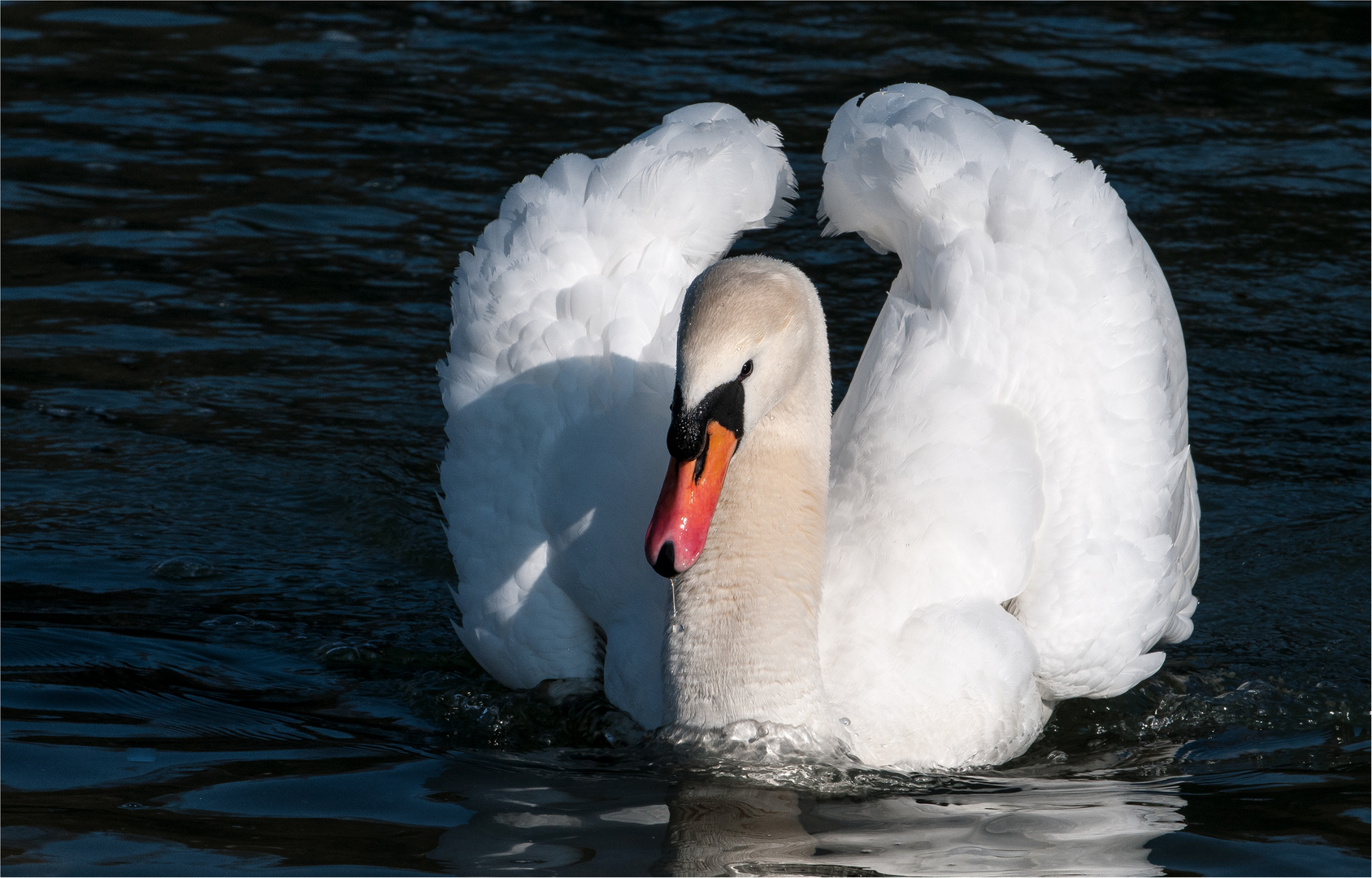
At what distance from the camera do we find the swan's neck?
183 inches

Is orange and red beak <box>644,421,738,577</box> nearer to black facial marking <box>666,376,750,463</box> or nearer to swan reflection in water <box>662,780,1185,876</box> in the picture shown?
black facial marking <box>666,376,750,463</box>

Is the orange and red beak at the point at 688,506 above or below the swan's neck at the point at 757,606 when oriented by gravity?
above

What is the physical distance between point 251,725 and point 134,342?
378 cm

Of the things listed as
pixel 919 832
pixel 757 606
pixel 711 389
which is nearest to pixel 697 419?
pixel 711 389

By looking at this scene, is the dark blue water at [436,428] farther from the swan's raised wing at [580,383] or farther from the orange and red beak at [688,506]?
the orange and red beak at [688,506]

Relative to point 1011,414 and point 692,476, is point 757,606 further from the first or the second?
point 1011,414

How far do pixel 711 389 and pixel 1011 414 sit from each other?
153 cm

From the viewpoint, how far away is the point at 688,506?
433 centimetres

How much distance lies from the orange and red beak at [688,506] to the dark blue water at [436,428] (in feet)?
2.42

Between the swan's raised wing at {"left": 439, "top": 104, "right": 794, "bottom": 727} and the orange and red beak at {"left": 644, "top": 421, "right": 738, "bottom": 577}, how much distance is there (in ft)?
2.62

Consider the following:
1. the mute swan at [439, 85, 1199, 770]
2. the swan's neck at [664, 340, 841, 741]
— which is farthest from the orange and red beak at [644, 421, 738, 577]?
the swan's neck at [664, 340, 841, 741]

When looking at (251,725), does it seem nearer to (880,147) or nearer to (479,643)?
(479,643)

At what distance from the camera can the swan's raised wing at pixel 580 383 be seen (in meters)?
5.38

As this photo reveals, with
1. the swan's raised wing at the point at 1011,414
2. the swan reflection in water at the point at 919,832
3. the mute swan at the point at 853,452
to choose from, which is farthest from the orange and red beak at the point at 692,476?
the swan's raised wing at the point at 1011,414
